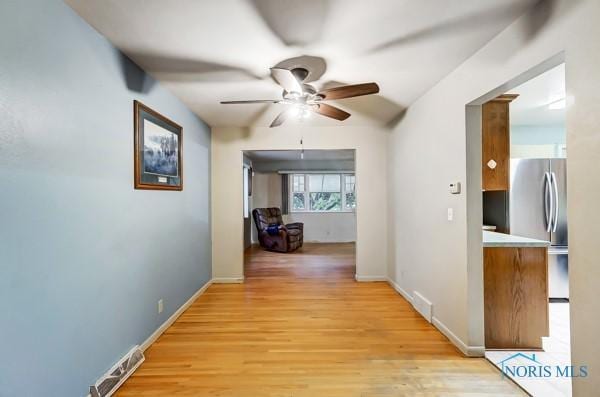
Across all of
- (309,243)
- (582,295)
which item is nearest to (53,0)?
(582,295)

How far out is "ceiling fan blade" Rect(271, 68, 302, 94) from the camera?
Result: 1865mm

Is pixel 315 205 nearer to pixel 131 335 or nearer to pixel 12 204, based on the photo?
pixel 131 335

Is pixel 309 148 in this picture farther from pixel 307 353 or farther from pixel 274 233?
pixel 274 233

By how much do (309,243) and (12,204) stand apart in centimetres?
685

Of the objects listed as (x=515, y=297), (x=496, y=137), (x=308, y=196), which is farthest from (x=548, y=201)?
(x=308, y=196)

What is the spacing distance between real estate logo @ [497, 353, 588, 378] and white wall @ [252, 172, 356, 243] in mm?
5851

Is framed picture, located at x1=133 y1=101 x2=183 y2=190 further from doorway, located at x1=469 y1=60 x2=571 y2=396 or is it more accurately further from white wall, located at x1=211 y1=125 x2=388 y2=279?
doorway, located at x1=469 y1=60 x2=571 y2=396

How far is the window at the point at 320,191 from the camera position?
8.11 meters

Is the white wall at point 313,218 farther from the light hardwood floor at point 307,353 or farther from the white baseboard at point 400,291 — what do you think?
the light hardwood floor at point 307,353

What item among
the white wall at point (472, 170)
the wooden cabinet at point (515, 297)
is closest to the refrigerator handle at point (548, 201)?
the wooden cabinet at point (515, 297)

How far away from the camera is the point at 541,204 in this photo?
3.05 metres

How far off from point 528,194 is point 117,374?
427 cm

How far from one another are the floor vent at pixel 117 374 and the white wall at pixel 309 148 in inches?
80.9

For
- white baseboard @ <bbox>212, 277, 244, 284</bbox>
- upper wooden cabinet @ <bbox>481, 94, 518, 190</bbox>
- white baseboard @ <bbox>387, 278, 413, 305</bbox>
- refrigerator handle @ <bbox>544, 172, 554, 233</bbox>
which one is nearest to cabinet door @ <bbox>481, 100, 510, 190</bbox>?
upper wooden cabinet @ <bbox>481, 94, 518, 190</bbox>
